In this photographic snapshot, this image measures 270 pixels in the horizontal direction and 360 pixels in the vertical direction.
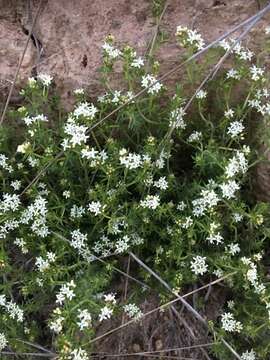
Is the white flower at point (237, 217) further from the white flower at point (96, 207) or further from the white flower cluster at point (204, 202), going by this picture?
the white flower at point (96, 207)

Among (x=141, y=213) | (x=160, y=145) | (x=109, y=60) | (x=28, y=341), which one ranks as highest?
(x=109, y=60)

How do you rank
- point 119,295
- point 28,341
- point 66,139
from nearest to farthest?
1. point 66,139
2. point 28,341
3. point 119,295

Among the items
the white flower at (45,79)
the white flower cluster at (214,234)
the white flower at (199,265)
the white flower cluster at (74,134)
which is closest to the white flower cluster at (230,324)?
the white flower at (199,265)


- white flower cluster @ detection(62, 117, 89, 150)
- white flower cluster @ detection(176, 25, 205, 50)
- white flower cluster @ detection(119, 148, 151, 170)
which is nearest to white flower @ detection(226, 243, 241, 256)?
white flower cluster @ detection(119, 148, 151, 170)

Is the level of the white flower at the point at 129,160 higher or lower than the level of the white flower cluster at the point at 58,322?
higher

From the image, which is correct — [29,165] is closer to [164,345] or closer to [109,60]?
[109,60]

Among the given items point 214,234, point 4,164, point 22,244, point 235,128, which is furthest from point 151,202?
point 4,164

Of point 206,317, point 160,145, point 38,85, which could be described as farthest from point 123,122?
point 206,317
